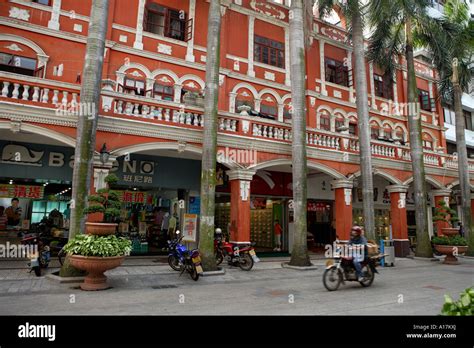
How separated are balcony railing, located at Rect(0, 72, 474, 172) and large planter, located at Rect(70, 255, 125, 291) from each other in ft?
16.7

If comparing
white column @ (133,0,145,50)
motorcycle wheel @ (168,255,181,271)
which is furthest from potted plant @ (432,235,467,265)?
white column @ (133,0,145,50)

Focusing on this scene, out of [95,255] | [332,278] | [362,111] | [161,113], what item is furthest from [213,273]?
[362,111]

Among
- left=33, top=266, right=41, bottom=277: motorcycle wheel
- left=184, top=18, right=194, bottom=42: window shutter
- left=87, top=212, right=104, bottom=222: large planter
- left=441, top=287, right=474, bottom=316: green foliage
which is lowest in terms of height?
left=33, top=266, right=41, bottom=277: motorcycle wheel

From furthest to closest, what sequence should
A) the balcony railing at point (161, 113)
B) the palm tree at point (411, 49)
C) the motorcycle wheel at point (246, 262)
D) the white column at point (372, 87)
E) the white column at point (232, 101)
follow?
the white column at point (372, 87)
the white column at point (232, 101)
the palm tree at point (411, 49)
the motorcycle wheel at point (246, 262)
the balcony railing at point (161, 113)

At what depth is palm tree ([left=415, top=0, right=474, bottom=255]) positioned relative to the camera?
1792 cm

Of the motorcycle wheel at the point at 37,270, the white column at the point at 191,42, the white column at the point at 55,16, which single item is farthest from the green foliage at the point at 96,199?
the white column at the point at 191,42

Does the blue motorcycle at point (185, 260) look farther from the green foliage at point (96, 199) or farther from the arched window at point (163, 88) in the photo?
the arched window at point (163, 88)

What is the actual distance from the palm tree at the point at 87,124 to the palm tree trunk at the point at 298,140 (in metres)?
7.22

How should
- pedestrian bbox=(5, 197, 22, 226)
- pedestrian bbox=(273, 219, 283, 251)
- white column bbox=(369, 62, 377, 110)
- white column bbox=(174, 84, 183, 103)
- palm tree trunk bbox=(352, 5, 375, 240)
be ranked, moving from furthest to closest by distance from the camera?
white column bbox=(369, 62, 377, 110), pedestrian bbox=(273, 219, 283, 251), white column bbox=(174, 84, 183, 103), palm tree trunk bbox=(352, 5, 375, 240), pedestrian bbox=(5, 197, 22, 226)

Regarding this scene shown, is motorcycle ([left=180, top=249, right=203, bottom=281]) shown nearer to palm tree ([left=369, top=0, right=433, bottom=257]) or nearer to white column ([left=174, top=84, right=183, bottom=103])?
white column ([left=174, top=84, right=183, bottom=103])

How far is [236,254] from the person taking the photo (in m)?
12.2

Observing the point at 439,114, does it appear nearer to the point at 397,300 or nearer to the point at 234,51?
the point at 234,51

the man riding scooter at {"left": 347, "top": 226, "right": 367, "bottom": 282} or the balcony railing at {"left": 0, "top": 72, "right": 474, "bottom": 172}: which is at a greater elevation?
the balcony railing at {"left": 0, "top": 72, "right": 474, "bottom": 172}

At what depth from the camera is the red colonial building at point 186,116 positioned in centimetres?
1135
